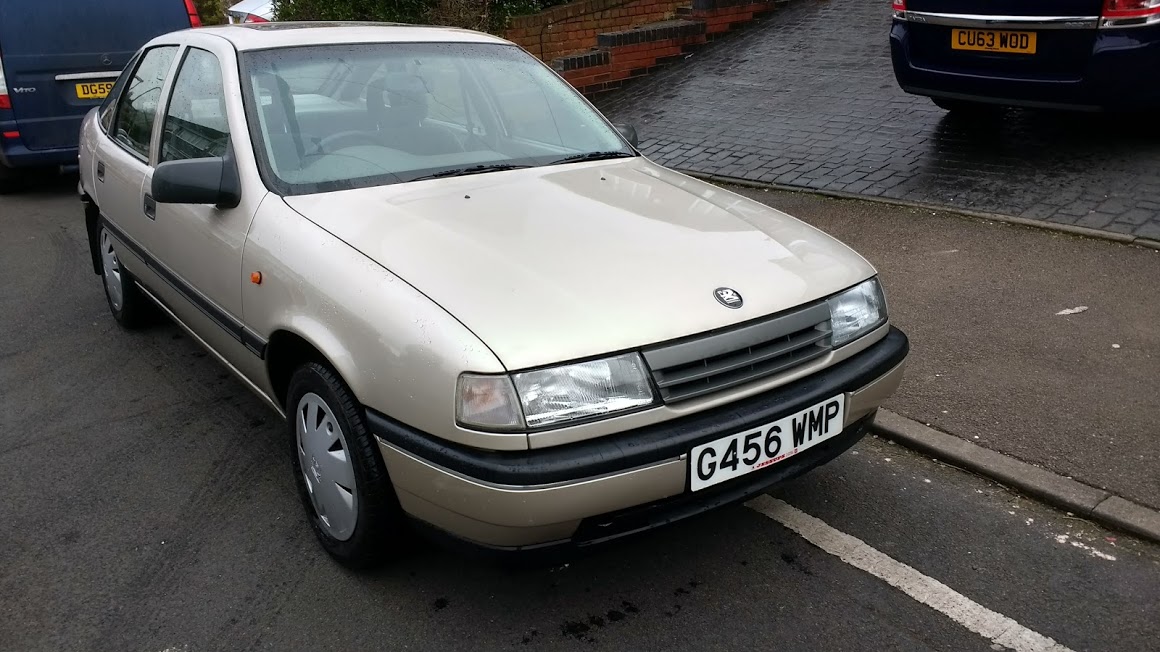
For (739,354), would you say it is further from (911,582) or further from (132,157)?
(132,157)

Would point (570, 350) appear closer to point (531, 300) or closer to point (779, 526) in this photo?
point (531, 300)

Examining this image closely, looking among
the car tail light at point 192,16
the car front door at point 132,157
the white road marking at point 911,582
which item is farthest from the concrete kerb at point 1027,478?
the car tail light at point 192,16


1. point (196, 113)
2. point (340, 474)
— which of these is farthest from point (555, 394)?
point (196, 113)

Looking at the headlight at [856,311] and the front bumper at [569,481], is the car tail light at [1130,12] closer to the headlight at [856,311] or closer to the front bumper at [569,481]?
the headlight at [856,311]

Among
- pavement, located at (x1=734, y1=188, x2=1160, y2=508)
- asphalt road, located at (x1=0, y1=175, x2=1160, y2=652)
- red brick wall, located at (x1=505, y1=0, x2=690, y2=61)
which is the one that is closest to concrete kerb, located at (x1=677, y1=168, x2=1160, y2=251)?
pavement, located at (x1=734, y1=188, x2=1160, y2=508)

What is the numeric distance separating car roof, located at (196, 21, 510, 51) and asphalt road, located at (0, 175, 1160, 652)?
160cm

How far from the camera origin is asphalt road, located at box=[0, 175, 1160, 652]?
2.76 m

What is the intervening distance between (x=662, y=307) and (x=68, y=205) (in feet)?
26.0

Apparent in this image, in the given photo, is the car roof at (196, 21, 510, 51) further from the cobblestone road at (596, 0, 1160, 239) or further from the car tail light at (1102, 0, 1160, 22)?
the car tail light at (1102, 0, 1160, 22)

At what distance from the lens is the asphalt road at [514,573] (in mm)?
2756

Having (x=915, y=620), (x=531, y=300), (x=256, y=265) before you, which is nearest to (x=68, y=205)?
(x=256, y=265)

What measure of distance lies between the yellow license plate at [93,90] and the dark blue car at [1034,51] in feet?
22.7

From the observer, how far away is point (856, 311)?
3039 millimetres

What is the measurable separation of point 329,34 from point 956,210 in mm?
4146
